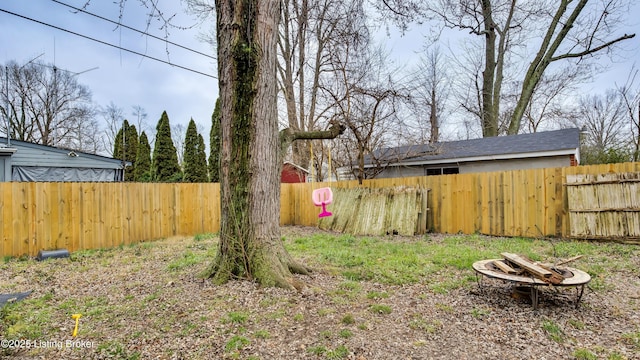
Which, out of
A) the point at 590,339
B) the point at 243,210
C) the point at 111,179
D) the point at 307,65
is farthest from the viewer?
the point at 307,65

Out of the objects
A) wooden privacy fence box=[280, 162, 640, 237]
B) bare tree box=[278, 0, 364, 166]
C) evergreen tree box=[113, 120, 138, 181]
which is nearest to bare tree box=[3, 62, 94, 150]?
evergreen tree box=[113, 120, 138, 181]

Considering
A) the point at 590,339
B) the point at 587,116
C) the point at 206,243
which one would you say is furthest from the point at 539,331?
the point at 587,116

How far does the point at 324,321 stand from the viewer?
2.77 m

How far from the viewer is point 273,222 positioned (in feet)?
12.1

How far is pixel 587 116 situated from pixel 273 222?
62.1ft

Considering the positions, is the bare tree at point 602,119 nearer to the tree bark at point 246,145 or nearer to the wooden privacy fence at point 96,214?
the tree bark at point 246,145

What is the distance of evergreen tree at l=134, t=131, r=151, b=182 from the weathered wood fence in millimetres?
7009

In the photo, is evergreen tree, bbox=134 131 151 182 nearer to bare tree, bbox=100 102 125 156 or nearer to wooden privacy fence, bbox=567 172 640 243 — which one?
bare tree, bbox=100 102 125 156

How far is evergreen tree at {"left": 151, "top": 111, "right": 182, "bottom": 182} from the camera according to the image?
12.3m

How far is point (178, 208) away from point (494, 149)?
9.08 meters

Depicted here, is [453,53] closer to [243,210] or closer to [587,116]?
[587,116]

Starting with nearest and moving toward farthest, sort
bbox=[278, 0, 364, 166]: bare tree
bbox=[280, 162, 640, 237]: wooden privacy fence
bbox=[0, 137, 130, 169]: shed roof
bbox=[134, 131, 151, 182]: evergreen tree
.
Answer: bbox=[280, 162, 640, 237]: wooden privacy fence < bbox=[0, 137, 130, 169]: shed roof < bbox=[278, 0, 364, 166]: bare tree < bbox=[134, 131, 151, 182]: evergreen tree

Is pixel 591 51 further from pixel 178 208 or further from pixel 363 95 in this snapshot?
pixel 178 208

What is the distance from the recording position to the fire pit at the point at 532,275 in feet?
9.49
